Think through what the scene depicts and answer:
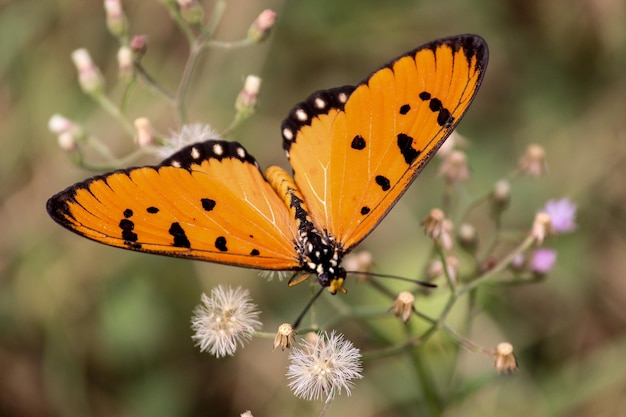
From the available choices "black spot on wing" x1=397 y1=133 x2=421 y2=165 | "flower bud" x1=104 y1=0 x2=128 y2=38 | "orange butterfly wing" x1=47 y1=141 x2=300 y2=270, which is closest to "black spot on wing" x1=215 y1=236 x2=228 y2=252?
"orange butterfly wing" x1=47 y1=141 x2=300 y2=270

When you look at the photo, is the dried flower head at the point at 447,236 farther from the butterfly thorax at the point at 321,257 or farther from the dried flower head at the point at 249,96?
the dried flower head at the point at 249,96

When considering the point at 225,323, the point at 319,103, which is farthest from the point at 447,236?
the point at 225,323

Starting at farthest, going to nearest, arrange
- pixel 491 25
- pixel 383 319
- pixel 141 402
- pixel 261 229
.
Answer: pixel 491 25 < pixel 141 402 < pixel 383 319 < pixel 261 229

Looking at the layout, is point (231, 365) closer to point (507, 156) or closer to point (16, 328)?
point (16, 328)

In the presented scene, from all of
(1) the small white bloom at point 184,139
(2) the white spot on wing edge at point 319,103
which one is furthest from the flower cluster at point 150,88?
(2) the white spot on wing edge at point 319,103

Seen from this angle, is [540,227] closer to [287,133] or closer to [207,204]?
[287,133]

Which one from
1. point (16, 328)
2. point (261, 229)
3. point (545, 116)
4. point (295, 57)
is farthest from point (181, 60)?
point (261, 229)

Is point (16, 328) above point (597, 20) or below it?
below
